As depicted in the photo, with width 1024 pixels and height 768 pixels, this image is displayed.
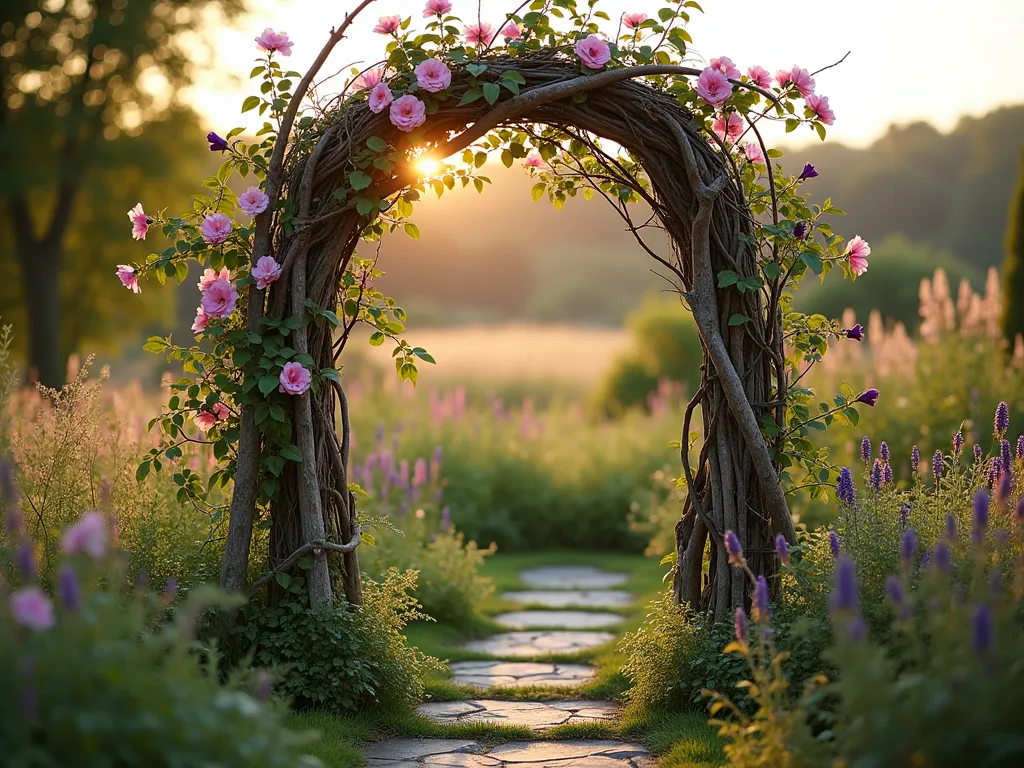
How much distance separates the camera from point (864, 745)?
6.83 feet

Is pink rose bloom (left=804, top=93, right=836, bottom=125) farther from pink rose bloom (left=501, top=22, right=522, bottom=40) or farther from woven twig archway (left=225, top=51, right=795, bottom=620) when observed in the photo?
pink rose bloom (left=501, top=22, right=522, bottom=40)

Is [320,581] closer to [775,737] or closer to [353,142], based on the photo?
[353,142]

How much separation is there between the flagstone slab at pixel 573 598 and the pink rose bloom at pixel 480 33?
139 inches

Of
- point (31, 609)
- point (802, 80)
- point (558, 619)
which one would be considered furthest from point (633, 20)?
point (558, 619)

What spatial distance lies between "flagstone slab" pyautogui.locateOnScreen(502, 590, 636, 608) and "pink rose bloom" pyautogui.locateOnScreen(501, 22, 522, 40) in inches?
138

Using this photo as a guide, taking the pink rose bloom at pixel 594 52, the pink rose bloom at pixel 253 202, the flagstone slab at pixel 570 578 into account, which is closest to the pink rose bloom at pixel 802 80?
the pink rose bloom at pixel 594 52

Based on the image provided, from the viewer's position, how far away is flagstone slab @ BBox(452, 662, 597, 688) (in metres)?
4.54

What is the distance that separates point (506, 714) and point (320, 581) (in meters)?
0.89

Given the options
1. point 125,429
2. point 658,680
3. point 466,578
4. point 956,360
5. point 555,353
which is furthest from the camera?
point 555,353

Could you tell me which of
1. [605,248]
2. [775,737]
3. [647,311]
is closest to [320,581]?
[775,737]

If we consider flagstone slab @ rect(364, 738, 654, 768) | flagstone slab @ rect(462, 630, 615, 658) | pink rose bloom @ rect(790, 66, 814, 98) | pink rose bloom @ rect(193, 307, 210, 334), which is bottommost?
flagstone slab @ rect(364, 738, 654, 768)

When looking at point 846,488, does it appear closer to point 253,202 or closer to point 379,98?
point 379,98

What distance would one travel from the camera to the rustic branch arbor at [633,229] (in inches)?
151

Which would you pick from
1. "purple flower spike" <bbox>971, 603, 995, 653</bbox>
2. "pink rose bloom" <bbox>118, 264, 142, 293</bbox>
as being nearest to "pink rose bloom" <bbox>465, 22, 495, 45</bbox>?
"pink rose bloom" <bbox>118, 264, 142, 293</bbox>
